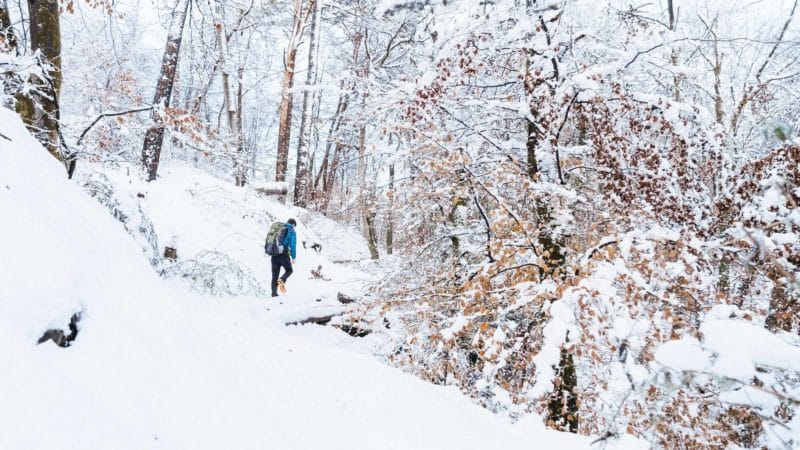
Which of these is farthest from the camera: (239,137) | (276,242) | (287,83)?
(239,137)

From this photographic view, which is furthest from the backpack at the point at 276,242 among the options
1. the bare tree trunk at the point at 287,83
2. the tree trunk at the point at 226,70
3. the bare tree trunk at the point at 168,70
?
the bare tree trunk at the point at 287,83

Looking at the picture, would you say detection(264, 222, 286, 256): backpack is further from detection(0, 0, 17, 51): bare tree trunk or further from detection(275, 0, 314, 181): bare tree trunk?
detection(275, 0, 314, 181): bare tree trunk

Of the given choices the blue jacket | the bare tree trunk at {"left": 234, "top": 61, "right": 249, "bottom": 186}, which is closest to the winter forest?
the blue jacket

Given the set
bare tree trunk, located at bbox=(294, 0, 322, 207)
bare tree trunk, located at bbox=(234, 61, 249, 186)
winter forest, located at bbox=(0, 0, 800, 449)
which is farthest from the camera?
bare tree trunk, located at bbox=(234, 61, 249, 186)

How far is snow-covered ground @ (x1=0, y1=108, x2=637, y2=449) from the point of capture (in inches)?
74.7

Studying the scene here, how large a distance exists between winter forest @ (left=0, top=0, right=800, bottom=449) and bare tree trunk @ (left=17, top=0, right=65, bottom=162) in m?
0.03

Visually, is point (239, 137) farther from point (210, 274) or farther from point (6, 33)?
point (6, 33)

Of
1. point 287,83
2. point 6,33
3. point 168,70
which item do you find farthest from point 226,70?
point 6,33

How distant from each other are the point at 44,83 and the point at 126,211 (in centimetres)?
177

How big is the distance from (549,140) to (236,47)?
1951 cm

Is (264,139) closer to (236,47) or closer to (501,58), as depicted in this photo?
(236,47)

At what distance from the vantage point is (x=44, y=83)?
17.8ft

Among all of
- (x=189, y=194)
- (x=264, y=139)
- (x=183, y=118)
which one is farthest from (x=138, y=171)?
(x=264, y=139)

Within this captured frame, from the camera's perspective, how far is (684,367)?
4.93ft
